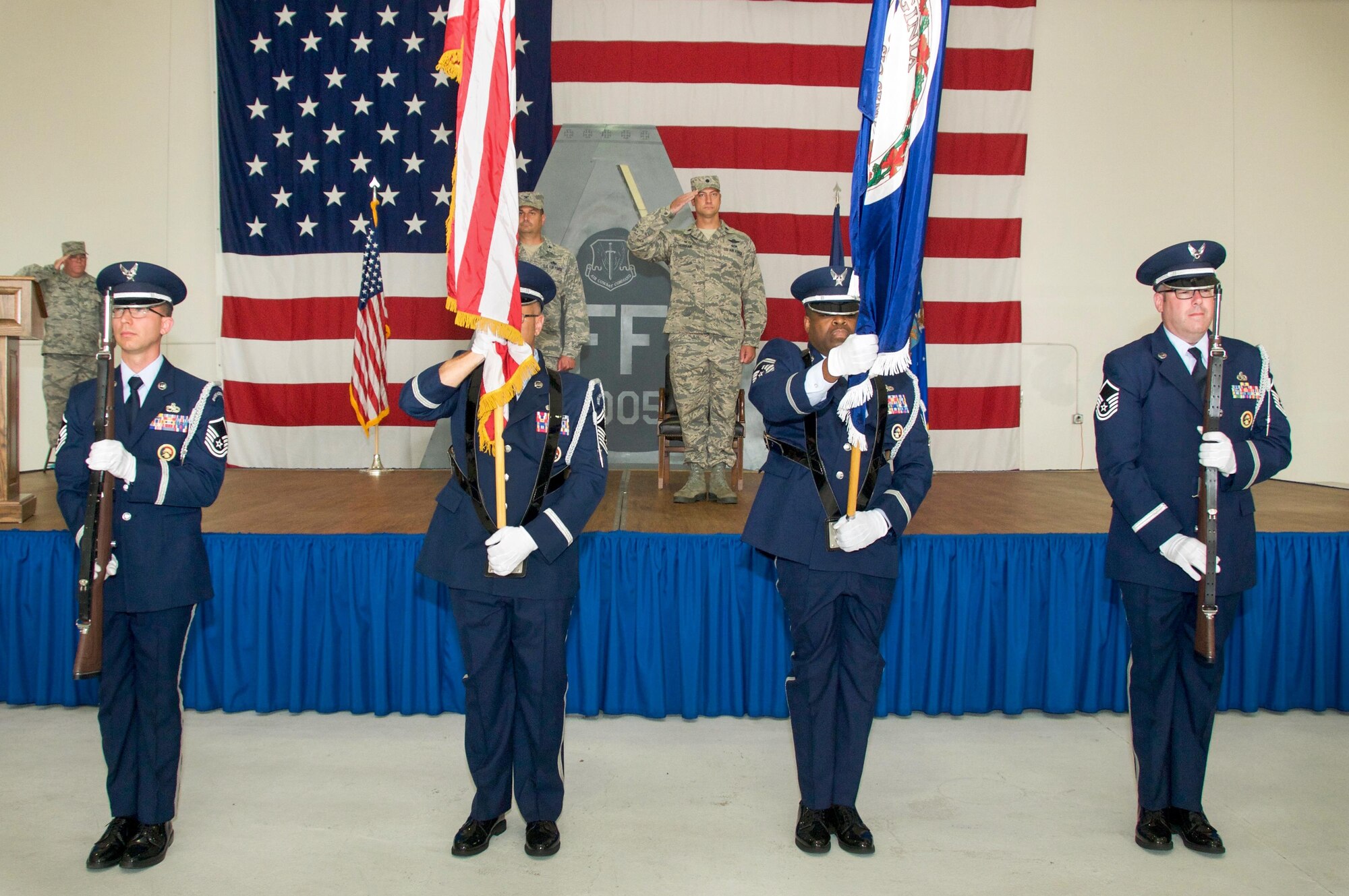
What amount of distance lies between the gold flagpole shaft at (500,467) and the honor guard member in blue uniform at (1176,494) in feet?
4.68

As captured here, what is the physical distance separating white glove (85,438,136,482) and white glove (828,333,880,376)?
5.07ft

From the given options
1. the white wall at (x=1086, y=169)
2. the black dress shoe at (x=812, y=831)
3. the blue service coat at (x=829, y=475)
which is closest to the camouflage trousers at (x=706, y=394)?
the blue service coat at (x=829, y=475)

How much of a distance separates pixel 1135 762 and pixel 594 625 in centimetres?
170

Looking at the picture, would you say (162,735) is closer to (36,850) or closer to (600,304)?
(36,850)

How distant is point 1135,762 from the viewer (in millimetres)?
2350

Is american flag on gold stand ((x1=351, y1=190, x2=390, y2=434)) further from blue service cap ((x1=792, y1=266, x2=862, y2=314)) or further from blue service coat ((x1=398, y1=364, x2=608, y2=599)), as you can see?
blue service cap ((x1=792, y1=266, x2=862, y2=314))

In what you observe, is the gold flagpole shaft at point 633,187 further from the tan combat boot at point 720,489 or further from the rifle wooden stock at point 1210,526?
the rifle wooden stock at point 1210,526

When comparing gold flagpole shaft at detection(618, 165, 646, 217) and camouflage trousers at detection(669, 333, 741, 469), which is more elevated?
gold flagpole shaft at detection(618, 165, 646, 217)

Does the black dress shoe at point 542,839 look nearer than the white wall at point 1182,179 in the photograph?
Yes

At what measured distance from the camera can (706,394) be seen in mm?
4570

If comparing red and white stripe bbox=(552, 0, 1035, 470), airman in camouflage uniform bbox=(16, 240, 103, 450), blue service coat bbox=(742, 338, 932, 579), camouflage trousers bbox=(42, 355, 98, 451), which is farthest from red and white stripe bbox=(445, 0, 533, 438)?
camouflage trousers bbox=(42, 355, 98, 451)

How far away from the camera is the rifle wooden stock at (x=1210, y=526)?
2109 millimetres

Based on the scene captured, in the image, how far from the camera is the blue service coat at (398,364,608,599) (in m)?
2.14

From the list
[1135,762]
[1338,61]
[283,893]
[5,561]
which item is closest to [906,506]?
[1135,762]
